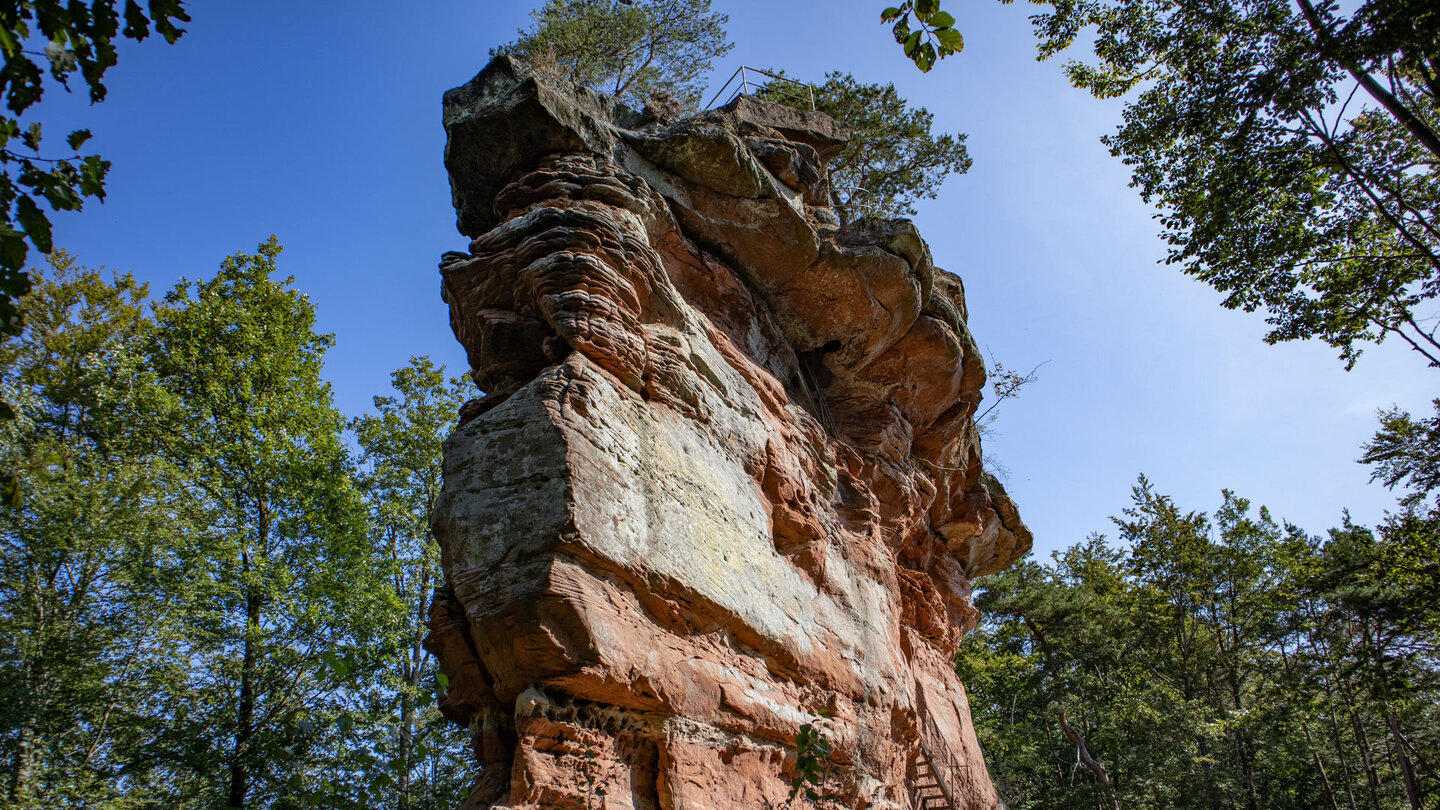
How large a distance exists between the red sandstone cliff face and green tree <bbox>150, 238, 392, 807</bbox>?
23.6 ft

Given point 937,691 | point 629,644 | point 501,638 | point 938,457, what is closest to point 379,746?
point 501,638

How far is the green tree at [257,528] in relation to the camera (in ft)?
40.5

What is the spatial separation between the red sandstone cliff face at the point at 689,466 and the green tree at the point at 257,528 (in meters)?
7.20

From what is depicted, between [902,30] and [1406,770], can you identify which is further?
[1406,770]

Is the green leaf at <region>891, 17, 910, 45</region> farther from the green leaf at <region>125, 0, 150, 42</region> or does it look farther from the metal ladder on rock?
the metal ladder on rock

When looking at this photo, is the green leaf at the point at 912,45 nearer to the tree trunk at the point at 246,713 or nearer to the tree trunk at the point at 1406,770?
the tree trunk at the point at 246,713

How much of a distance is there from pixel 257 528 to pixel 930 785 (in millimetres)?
Answer: 12681

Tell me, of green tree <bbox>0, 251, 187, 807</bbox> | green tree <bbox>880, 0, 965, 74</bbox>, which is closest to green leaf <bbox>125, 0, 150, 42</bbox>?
green tree <bbox>880, 0, 965, 74</bbox>

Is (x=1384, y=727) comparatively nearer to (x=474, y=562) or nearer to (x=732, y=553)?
(x=732, y=553)

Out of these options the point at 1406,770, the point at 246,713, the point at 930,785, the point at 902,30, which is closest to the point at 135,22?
the point at 902,30

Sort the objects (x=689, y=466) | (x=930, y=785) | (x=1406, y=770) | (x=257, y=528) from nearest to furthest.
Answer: (x=689, y=466)
(x=930, y=785)
(x=257, y=528)
(x=1406, y=770)

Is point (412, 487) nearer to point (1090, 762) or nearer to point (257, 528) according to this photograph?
point (257, 528)

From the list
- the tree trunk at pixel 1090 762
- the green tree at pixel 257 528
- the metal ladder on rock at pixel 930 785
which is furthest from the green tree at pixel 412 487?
the tree trunk at pixel 1090 762

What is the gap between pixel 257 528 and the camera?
1462cm
